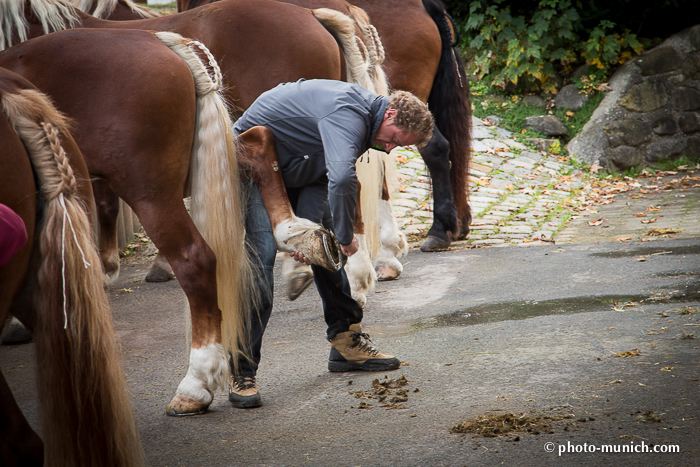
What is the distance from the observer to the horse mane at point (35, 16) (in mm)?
4188

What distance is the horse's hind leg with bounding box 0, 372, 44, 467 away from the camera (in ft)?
7.09

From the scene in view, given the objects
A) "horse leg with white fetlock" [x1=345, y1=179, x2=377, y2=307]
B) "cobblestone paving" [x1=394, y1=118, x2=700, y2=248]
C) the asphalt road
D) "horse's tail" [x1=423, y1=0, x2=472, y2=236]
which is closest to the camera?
the asphalt road

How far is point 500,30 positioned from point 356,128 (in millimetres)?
9161

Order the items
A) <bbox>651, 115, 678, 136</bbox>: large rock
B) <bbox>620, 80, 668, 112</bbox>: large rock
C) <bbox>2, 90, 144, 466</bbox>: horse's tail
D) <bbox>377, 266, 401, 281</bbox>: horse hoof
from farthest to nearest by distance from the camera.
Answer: <bbox>620, 80, 668, 112</bbox>: large rock → <bbox>651, 115, 678, 136</bbox>: large rock → <bbox>377, 266, 401, 281</bbox>: horse hoof → <bbox>2, 90, 144, 466</bbox>: horse's tail

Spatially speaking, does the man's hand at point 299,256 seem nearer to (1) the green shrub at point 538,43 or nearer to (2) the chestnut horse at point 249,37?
(2) the chestnut horse at point 249,37

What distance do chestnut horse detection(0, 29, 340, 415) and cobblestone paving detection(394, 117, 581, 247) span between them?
13.0 feet

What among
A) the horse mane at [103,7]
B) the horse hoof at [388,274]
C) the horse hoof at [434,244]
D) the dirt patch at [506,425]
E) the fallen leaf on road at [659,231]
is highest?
the horse mane at [103,7]

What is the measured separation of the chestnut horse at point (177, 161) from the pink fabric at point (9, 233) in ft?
4.85

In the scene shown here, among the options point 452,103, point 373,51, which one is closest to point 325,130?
point 373,51

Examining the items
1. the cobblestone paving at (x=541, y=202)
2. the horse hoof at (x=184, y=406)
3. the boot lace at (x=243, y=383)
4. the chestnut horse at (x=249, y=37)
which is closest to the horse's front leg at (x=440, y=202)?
the cobblestone paving at (x=541, y=202)

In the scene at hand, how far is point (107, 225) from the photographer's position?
5.86 metres

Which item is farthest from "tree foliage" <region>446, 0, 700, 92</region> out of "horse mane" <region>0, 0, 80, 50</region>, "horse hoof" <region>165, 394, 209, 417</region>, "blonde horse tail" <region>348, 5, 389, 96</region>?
"horse hoof" <region>165, 394, 209, 417</region>

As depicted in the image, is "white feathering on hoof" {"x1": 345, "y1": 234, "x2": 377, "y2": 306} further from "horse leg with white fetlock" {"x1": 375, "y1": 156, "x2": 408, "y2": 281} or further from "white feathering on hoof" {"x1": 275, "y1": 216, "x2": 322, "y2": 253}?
"white feathering on hoof" {"x1": 275, "y1": 216, "x2": 322, "y2": 253}

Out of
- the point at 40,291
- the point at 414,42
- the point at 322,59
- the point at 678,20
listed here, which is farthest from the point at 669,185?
the point at 40,291
